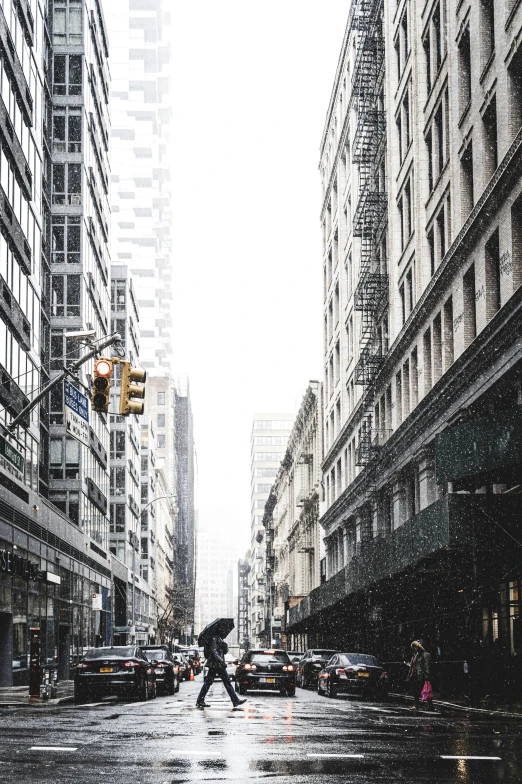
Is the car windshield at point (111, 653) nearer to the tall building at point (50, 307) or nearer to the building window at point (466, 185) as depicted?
the tall building at point (50, 307)

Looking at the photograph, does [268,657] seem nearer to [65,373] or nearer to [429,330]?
[65,373]

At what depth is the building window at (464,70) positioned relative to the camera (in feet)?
118

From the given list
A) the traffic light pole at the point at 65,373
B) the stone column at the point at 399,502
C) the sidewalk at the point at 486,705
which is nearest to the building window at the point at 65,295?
the stone column at the point at 399,502

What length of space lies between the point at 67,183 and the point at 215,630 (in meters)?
40.3

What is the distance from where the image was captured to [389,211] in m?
49.7

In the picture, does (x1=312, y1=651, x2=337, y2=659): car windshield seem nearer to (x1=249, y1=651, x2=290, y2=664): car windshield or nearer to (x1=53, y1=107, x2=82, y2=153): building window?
(x1=249, y1=651, x2=290, y2=664): car windshield

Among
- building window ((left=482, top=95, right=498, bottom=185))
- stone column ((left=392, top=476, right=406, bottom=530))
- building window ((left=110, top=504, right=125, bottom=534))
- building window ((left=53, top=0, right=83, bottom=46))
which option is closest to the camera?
building window ((left=482, top=95, right=498, bottom=185))

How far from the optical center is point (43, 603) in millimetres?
46281

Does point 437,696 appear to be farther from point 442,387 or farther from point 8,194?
point 8,194

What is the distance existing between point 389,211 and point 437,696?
24592 mm

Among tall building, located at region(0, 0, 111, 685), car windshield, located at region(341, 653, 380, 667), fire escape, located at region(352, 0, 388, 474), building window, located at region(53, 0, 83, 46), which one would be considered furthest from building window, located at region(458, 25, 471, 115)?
building window, located at region(53, 0, 83, 46)

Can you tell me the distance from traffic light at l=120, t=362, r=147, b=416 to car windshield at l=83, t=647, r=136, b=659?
11.5 meters

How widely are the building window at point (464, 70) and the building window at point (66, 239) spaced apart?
28.2 m

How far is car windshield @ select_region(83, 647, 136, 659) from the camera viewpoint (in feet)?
93.5
